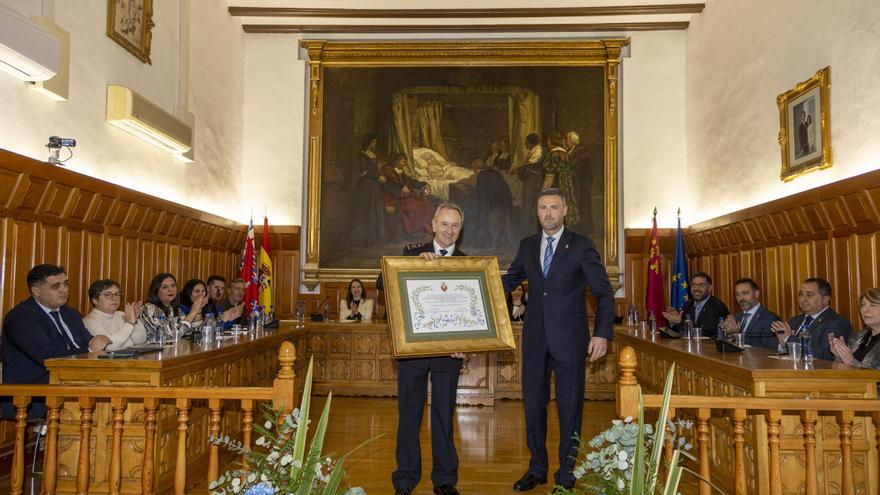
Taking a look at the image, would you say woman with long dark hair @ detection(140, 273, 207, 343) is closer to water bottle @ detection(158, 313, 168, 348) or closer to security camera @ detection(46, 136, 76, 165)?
water bottle @ detection(158, 313, 168, 348)

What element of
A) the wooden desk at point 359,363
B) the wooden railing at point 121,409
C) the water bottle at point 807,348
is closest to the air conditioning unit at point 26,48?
the wooden railing at point 121,409

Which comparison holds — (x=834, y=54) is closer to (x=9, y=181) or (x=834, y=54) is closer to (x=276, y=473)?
(x=276, y=473)

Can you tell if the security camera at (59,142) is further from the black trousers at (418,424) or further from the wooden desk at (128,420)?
the black trousers at (418,424)

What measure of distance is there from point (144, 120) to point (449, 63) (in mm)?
4593

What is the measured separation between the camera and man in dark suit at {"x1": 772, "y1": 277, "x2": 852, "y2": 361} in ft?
14.9

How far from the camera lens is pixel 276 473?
176 cm

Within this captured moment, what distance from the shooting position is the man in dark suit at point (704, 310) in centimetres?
686

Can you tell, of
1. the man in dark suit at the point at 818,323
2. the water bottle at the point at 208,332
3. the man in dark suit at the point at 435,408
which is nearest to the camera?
the man in dark suit at the point at 435,408

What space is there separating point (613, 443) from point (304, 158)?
25.9 feet

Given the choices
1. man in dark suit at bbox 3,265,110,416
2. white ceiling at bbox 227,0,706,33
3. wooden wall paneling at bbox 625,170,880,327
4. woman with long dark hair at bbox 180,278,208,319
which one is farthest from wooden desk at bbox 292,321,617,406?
white ceiling at bbox 227,0,706,33

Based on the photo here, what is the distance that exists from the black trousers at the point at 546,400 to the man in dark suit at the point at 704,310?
3530mm

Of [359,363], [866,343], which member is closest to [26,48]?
[359,363]

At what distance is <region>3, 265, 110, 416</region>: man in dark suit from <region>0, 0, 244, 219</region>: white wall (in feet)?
3.55

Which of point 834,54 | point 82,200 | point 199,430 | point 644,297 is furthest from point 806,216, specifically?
point 82,200
